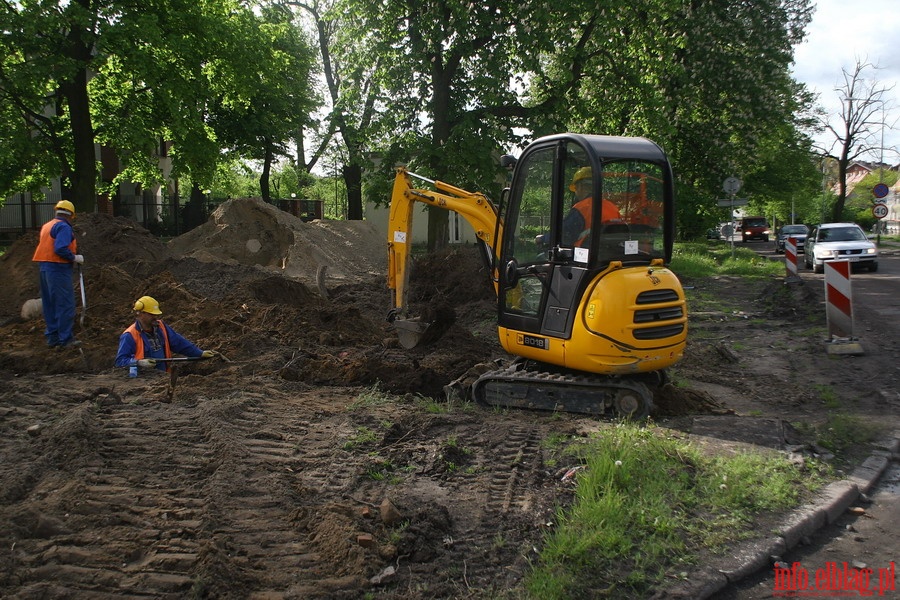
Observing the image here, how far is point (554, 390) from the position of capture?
7586 millimetres

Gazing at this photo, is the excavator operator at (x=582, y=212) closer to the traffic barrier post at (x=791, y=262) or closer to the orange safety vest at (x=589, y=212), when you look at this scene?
the orange safety vest at (x=589, y=212)

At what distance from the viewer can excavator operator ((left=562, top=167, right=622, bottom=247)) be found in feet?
23.5

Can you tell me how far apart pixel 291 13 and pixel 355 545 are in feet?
125

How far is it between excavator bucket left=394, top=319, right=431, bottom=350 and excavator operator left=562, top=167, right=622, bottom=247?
3427 mm

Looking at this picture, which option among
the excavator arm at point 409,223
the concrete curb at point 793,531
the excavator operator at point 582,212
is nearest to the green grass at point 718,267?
the excavator arm at point 409,223

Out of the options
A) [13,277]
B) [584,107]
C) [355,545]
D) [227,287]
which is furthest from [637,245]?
[584,107]

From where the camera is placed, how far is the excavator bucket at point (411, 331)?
10305 millimetres

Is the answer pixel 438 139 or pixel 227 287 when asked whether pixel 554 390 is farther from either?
pixel 438 139

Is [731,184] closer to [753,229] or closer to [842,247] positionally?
[842,247]

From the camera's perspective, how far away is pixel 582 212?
725 centimetres

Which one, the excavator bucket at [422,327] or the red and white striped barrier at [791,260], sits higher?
the red and white striped barrier at [791,260]

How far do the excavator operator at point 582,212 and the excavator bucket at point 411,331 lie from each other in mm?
3427

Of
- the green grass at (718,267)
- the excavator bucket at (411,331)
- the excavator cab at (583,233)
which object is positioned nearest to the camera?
the excavator cab at (583,233)

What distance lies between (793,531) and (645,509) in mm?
952
